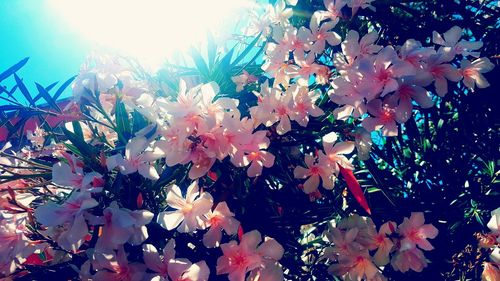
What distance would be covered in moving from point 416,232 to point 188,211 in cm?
62

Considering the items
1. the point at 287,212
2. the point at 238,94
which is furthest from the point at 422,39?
the point at 287,212

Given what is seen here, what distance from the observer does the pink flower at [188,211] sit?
92cm

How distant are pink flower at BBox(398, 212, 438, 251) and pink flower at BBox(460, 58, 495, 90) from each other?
0.38 metres

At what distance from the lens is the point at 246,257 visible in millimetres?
952

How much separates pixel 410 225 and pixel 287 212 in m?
0.38

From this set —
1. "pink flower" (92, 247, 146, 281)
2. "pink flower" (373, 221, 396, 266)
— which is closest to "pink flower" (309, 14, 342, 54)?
"pink flower" (373, 221, 396, 266)

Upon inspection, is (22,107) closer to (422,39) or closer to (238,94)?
(238,94)

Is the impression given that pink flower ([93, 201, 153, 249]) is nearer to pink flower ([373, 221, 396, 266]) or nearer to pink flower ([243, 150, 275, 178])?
pink flower ([243, 150, 275, 178])

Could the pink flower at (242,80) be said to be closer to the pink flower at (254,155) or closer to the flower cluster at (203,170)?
the flower cluster at (203,170)

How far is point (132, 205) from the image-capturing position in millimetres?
984

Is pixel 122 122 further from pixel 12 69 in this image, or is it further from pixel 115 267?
pixel 12 69

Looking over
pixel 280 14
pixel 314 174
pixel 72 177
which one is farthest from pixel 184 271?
pixel 280 14

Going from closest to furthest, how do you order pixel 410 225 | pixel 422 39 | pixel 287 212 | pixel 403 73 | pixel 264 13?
1. pixel 403 73
2. pixel 410 225
3. pixel 287 212
4. pixel 422 39
5. pixel 264 13

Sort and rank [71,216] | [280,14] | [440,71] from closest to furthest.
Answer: [71,216] → [440,71] → [280,14]
